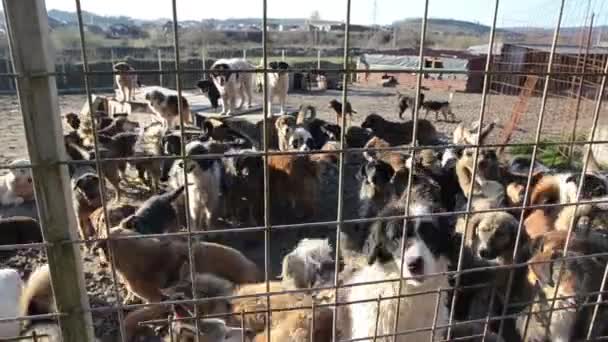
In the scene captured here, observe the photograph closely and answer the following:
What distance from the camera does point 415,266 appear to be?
263cm

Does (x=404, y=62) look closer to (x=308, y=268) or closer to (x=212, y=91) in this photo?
(x=212, y=91)

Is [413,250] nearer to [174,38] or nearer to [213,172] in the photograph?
[174,38]

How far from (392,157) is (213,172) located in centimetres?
278

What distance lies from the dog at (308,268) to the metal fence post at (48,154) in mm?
2345

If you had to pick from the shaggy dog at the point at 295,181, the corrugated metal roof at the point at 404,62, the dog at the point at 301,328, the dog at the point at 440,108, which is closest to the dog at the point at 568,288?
the dog at the point at 301,328

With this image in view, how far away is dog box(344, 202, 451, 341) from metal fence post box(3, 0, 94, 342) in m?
1.51

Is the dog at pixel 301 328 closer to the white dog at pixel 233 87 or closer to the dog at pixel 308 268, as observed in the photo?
the dog at pixel 308 268

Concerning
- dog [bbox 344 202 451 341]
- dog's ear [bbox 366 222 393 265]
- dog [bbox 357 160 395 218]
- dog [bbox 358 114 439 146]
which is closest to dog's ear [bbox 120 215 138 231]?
dog [bbox 357 160 395 218]

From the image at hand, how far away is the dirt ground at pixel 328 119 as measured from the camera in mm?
5492

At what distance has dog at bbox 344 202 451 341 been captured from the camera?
9.00 feet

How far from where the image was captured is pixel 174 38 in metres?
1.56

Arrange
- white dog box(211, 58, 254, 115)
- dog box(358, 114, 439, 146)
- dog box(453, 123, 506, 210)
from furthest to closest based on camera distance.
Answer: white dog box(211, 58, 254, 115)
dog box(358, 114, 439, 146)
dog box(453, 123, 506, 210)

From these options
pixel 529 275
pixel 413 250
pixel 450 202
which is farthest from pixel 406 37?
pixel 450 202

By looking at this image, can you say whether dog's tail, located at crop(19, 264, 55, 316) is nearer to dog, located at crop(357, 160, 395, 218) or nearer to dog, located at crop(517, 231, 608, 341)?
dog, located at crop(517, 231, 608, 341)
